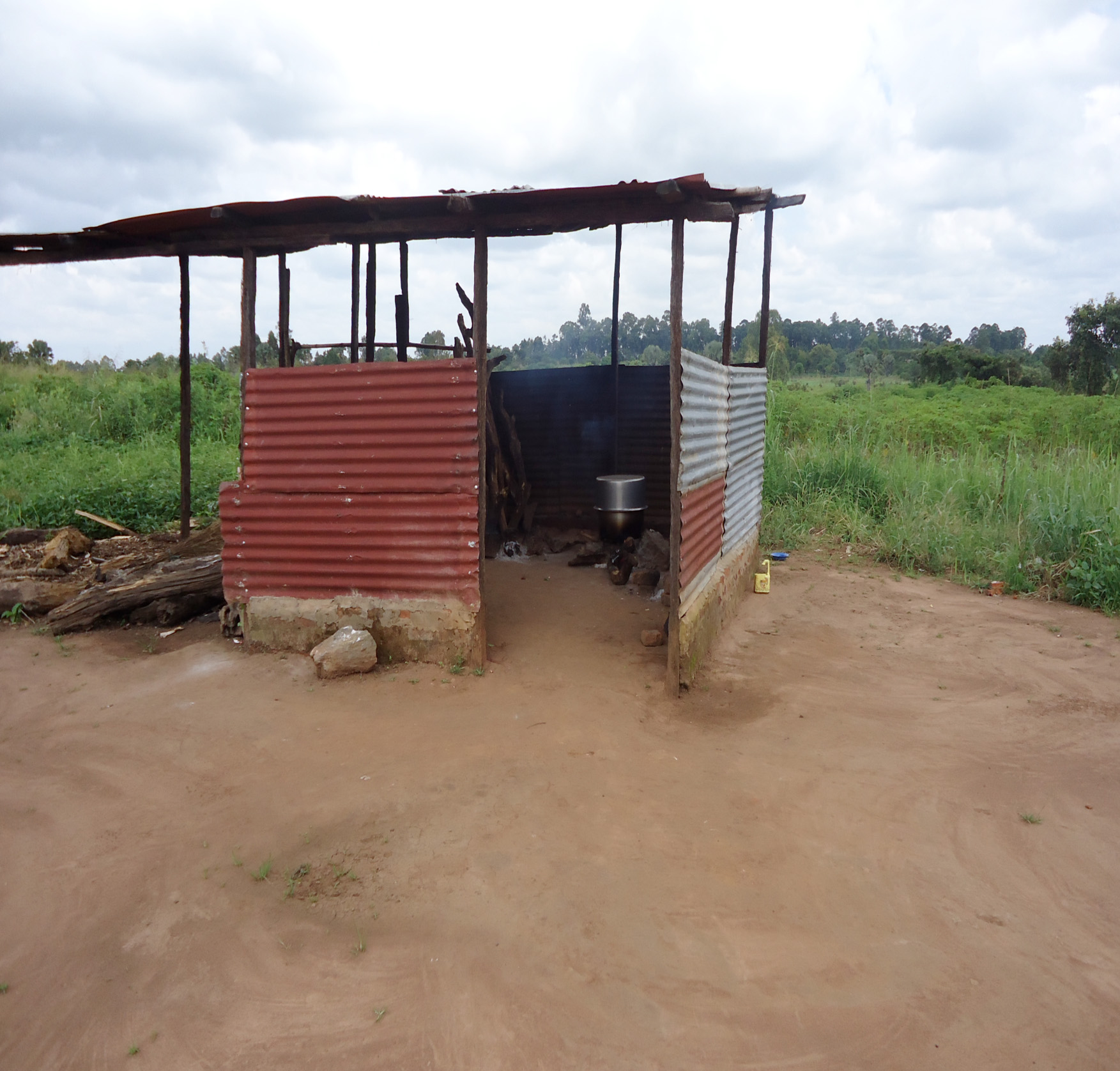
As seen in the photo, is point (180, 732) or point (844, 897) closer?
point (844, 897)

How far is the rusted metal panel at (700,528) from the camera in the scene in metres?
5.28

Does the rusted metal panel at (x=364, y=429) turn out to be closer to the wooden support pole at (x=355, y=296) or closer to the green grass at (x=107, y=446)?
the wooden support pole at (x=355, y=296)

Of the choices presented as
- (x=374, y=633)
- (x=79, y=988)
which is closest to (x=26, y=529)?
(x=374, y=633)

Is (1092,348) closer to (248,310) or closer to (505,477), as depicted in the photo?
(505,477)

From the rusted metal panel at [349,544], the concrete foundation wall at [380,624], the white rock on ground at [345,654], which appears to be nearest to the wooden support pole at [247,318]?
the rusted metal panel at [349,544]

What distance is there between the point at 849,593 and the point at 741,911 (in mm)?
5486

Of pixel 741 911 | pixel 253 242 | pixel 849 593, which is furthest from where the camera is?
pixel 849 593

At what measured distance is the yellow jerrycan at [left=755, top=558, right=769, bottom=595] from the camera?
8062mm

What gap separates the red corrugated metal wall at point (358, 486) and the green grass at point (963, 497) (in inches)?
234

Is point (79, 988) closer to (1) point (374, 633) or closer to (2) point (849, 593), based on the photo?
(1) point (374, 633)

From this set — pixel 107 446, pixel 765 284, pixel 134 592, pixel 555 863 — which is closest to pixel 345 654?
pixel 134 592

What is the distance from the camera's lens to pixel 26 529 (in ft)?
30.3

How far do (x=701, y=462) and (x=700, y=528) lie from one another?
0.50 m

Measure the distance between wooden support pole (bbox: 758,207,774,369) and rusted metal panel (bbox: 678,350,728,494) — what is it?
1.64m
